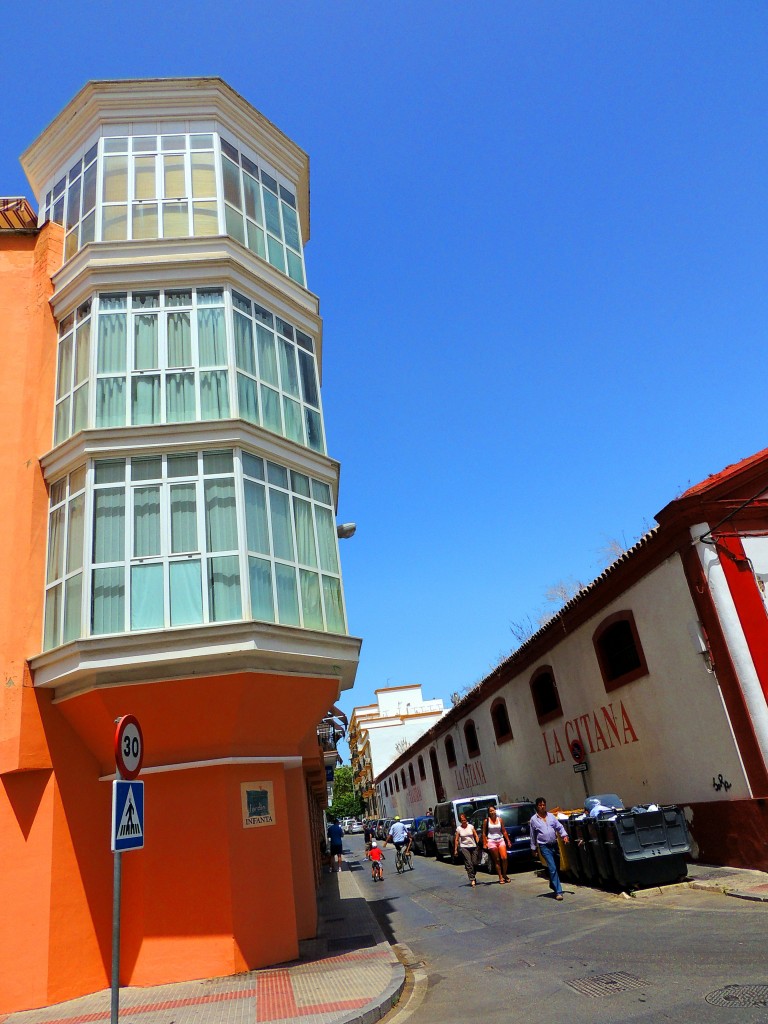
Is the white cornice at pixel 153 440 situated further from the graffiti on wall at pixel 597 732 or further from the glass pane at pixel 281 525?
the graffiti on wall at pixel 597 732

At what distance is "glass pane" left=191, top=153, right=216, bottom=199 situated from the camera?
12492 millimetres

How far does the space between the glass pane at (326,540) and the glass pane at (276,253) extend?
191 inches

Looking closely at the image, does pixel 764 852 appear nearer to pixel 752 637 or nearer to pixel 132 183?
pixel 752 637

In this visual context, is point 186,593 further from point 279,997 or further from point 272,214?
point 272,214

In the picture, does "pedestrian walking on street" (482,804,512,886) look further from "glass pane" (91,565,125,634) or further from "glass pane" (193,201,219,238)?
"glass pane" (193,201,219,238)

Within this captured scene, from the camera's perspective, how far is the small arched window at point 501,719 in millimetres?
26406

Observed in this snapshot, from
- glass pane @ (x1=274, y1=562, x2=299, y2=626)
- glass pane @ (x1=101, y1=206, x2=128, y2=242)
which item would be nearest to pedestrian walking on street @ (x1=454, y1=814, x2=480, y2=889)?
glass pane @ (x1=274, y1=562, x2=299, y2=626)

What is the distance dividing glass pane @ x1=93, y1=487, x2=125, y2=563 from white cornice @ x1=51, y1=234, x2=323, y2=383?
3.66m

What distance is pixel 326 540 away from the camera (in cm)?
1189

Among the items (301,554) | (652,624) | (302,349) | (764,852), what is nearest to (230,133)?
(302,349)

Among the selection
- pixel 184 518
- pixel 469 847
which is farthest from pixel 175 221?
pixel 469 847

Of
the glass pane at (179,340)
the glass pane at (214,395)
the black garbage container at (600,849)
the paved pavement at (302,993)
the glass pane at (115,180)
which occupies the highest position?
the glass pane at (115,180)

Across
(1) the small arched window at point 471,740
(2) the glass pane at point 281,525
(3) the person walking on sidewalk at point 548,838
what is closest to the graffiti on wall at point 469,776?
(1) the small arched window at point 471,740

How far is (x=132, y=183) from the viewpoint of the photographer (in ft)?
40.6
